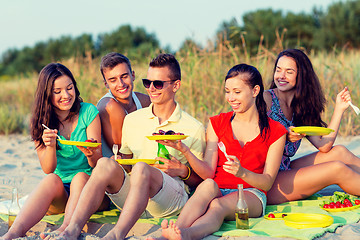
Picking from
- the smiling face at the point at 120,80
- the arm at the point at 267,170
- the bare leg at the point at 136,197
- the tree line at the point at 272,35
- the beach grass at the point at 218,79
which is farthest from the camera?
the tree line at the point at 272,35

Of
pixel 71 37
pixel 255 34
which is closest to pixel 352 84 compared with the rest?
pixel 255 34

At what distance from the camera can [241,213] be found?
3.40 meters

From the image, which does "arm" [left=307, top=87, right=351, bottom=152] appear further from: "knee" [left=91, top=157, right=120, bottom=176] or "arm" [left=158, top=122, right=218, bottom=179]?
"knee" [left=91, top=157, right=120, bottom=176]

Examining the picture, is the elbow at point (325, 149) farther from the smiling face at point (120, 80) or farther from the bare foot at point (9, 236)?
the bare foot at point (9, 236)

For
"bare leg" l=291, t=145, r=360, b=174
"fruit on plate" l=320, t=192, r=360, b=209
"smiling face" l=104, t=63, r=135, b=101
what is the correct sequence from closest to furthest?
"fruit on plate" l=320, t=192, r=360, b=209, "bare leg" l=291, t=145, r=360, b=174, "smiling face" l=104, t=63, r=135, b=101

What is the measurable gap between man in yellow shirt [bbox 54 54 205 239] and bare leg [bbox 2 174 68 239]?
0.41 metres

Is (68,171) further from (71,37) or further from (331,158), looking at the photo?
(71,37)

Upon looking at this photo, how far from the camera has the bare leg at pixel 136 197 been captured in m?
3.18

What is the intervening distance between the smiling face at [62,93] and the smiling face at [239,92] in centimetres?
140

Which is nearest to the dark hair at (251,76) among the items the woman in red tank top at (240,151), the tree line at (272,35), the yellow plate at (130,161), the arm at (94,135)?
the woman in red tank top at (240,151)

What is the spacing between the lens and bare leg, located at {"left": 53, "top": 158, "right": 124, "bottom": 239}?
3244 mm

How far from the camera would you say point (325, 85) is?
798cm

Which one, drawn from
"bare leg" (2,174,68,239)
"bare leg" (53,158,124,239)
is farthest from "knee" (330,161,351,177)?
"bare leg" (2,174,68,239)

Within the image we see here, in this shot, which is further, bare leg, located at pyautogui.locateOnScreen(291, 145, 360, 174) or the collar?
bare leg, located at pyautogui.locateOnScreen(291, 145, 360, 174)
